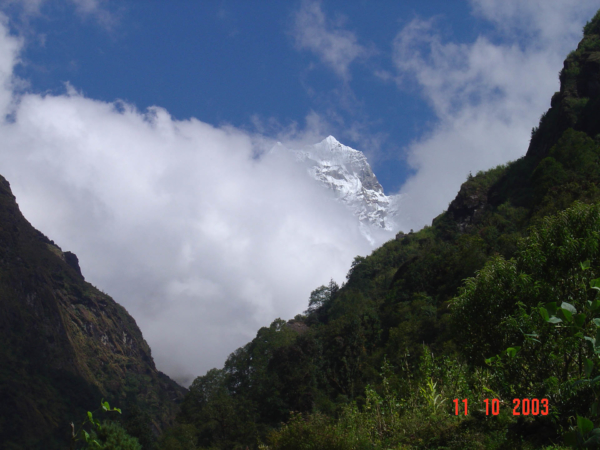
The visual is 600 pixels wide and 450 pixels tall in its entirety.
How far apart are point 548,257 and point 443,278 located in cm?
4167

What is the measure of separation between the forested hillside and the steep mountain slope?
47962 millimetres

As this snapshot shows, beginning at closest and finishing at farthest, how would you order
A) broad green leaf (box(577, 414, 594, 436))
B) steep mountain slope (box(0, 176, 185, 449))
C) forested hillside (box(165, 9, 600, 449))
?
broad green leaf (box(577, 414, 594, 436)), forested hillside (box(165, 9, 600, 449)), steep mountain slope (box(0, 176, 185, 449))

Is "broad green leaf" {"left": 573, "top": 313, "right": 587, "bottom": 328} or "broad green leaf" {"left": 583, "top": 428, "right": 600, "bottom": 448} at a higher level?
"broad green leaf" {"left": 573, "top": 313, "right": 587, "bottom": 328}

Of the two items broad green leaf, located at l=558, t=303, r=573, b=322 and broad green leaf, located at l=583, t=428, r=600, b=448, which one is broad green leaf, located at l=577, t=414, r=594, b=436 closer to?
broad green leaf, located at l=583, t=428, r=600, b=448

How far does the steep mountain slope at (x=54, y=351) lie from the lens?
91500 mm

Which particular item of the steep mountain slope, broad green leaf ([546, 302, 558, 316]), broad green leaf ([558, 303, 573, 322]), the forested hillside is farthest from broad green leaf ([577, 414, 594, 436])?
the steep mountain slope

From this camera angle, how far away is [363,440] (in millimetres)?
12094

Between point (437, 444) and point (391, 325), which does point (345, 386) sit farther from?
point (437, 444)

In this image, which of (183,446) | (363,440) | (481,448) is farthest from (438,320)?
(481,448)

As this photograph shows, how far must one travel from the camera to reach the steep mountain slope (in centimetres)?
9150

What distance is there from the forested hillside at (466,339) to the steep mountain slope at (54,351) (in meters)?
48.0

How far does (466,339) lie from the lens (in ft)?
34.1

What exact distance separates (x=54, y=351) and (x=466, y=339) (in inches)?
4758
